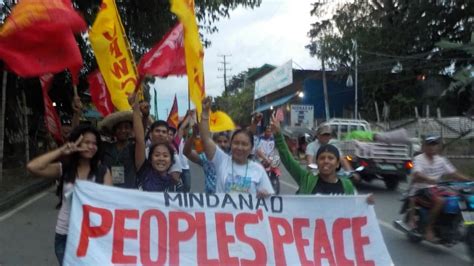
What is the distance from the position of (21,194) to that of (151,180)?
317 inches

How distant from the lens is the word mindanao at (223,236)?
453 cm

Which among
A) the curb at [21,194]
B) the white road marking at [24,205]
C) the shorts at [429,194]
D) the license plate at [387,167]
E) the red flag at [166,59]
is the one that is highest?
the red flag at [166,59]

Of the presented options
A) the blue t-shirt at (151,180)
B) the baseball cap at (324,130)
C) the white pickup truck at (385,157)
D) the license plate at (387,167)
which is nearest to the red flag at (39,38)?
the blue t-shirt at (151,180)

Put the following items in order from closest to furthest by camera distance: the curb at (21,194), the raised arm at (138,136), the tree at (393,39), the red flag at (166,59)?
the raised arm at (138,136)
the red flag at (166,59)
the curb at (21,194)
the tree at (393,39)

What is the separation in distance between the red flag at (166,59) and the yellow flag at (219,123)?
4.79 feet

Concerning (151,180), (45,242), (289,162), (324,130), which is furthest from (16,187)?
(289,162)

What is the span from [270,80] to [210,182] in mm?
48623

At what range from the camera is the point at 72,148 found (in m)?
4.14

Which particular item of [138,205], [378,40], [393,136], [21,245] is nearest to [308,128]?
[378,40]

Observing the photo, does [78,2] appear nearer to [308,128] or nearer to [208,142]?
[208,142]

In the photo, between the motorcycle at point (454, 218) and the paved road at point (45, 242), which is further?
the paved road at point (45, 242)

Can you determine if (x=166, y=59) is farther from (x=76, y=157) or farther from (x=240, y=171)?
(x=76, y=157)

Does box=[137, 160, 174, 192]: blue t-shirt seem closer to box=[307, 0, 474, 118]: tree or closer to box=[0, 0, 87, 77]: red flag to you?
box=[0, 0, 87, 77]: red flag

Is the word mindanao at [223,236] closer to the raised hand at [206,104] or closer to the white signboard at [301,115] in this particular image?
the raised hand at [206,104]
